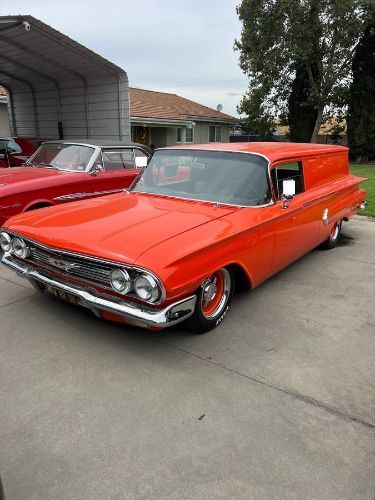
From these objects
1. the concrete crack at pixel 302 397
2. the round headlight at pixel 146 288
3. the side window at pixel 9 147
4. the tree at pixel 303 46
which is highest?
the tree at pixel 303 46

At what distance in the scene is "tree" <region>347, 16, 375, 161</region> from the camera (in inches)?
834

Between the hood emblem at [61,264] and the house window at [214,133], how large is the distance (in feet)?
84.5

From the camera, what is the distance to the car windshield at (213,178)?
160 inches

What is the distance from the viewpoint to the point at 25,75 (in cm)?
1382

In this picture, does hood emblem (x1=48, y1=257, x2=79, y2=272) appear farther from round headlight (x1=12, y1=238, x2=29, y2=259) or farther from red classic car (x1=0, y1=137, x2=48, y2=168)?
red classic car (x1=0, y1=137, x2=48, y2=168)

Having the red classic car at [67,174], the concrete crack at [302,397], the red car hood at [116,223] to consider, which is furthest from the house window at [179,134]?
the concrete crack at [302,397]

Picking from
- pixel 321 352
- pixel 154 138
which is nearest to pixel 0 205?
pixel 321 352

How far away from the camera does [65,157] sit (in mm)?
6746

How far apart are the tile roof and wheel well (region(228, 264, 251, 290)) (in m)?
18.4

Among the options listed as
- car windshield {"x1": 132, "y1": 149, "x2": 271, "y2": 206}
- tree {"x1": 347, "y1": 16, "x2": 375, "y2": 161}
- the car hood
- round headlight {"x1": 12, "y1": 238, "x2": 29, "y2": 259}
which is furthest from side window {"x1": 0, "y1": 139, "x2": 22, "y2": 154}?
tree {"x1": 347, "y1": 16, "x2": 375, "y2": 161}

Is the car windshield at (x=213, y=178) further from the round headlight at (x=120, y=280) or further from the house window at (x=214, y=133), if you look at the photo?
the house window at (x=214, y=133)

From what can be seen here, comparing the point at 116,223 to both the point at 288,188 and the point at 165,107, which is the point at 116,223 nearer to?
the point at 288,188

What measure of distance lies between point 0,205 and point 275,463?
15.1ft

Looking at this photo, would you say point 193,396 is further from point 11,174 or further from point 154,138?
point 154,138
